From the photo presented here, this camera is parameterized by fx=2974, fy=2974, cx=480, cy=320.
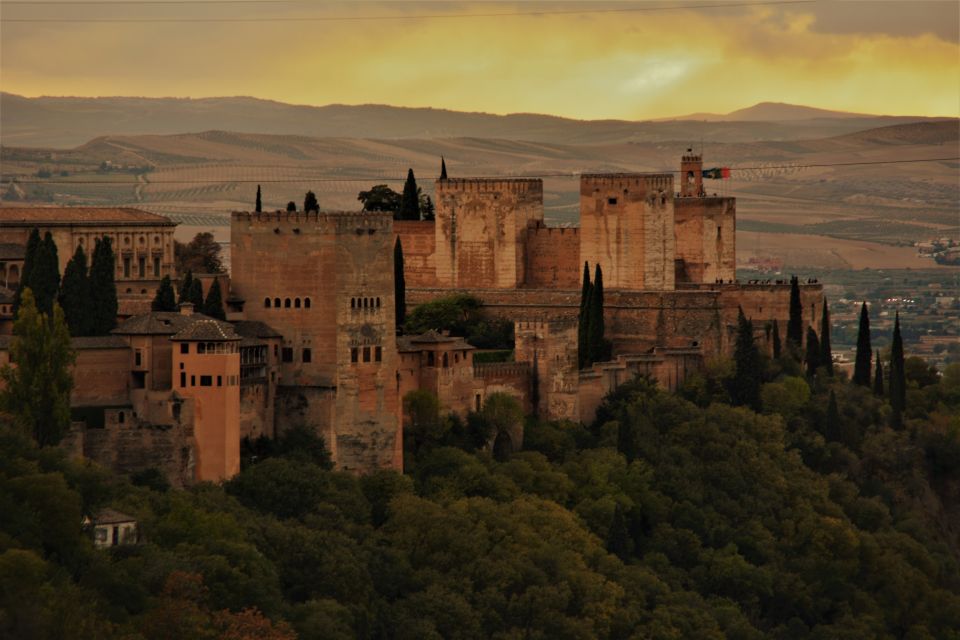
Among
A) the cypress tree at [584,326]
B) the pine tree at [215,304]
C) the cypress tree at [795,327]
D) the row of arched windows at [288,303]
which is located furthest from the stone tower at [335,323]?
the cypress tree at [795,327]

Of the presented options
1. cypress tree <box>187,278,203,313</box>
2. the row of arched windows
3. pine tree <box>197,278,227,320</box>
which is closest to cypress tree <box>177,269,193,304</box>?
cypress tree <box>187,278,203,313</box>

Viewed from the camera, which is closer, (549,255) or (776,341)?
(776,341)

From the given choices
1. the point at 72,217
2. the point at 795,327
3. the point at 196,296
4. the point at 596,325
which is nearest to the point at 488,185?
the point at 596,325

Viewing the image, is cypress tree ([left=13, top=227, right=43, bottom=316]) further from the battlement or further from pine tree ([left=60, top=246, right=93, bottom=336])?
the battlement

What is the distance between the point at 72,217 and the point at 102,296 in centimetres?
1366

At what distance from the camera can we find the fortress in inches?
2431

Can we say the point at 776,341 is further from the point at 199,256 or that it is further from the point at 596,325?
the point at 199,256

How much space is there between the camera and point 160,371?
62.5 m

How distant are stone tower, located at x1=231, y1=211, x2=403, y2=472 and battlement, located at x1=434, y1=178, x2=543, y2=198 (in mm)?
18484

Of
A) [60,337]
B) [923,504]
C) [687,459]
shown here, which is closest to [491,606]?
[60,337]

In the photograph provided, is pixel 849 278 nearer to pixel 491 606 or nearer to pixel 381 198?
pixel 381 198

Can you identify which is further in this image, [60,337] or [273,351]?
[273,351]

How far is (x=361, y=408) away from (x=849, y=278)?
132 m

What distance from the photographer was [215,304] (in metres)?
66.2
